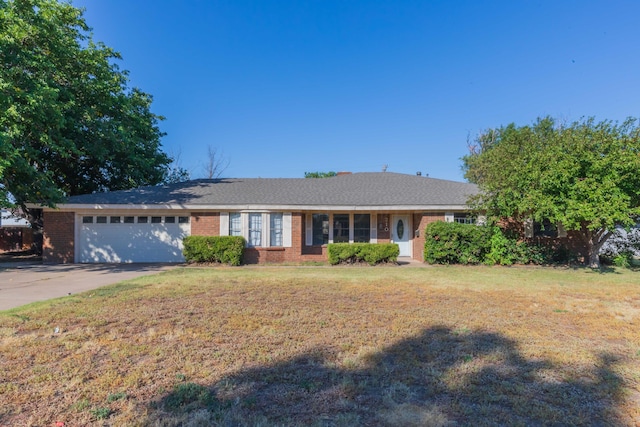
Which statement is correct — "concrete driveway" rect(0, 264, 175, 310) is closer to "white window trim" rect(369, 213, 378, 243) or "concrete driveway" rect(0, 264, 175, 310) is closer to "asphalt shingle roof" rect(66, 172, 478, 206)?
"asphalt shingle roof" rect(66, 172, 478, 206)

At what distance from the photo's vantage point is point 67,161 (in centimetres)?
1803

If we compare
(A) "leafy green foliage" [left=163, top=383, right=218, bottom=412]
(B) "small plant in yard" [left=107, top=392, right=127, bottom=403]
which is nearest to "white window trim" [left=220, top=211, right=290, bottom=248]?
(A) "leafy green foliage" [left=163, top=383, right=218, bottom=412]

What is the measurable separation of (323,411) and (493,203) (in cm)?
1255

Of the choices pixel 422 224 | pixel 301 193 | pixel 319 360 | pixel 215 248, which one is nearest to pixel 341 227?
pixel 301 193

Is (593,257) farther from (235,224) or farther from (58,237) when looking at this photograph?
(58,237)

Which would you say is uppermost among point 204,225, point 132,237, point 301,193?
point 301,193

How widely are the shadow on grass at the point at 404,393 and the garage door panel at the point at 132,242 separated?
12606 millimetres

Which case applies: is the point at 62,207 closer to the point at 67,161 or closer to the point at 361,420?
the point at 67,161

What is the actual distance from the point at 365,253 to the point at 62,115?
1185cm

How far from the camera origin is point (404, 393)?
343 cm

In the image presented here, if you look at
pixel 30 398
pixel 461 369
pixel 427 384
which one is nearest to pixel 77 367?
pixel 30 398

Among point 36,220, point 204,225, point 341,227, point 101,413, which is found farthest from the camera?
point 36,220

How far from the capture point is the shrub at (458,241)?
14.1 meters

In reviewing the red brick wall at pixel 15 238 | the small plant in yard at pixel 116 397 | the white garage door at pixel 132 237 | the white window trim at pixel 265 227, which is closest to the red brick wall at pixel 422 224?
the white window trim at pixel 265 227
